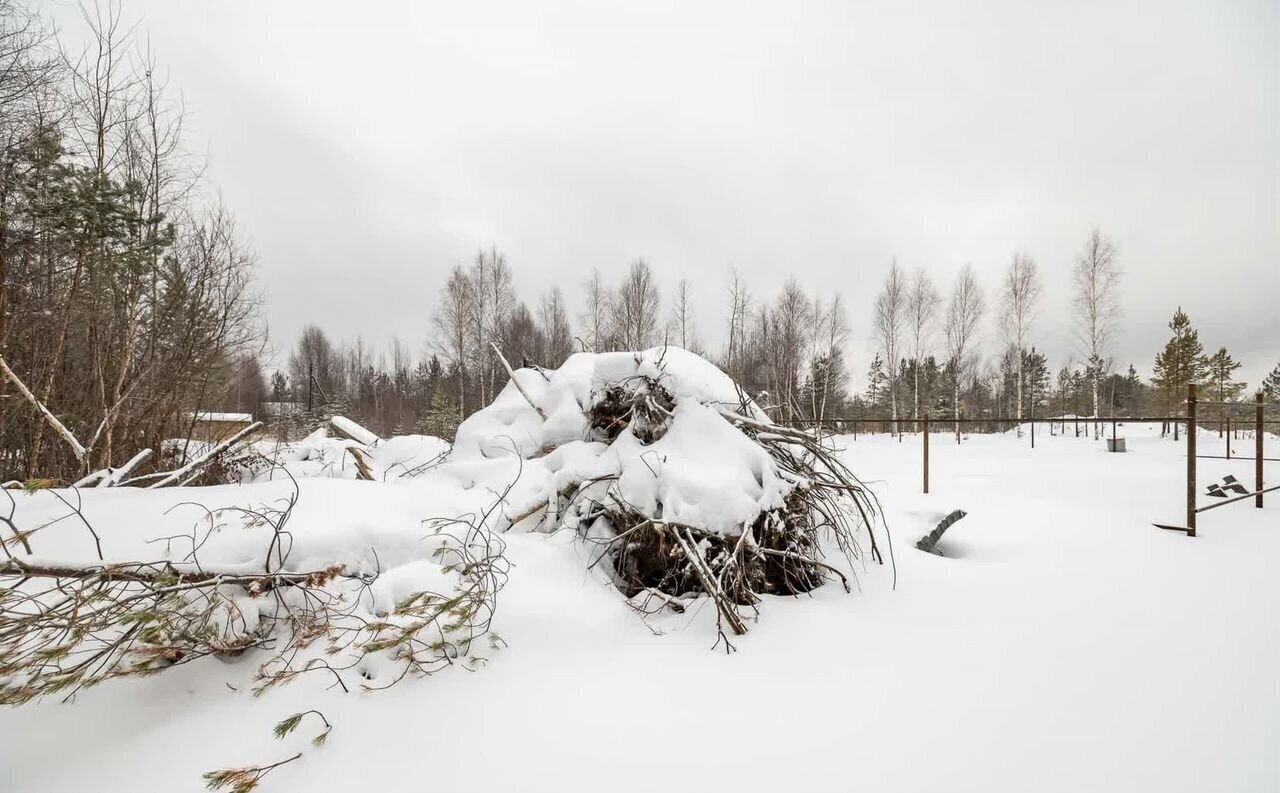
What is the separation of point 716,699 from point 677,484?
889 mm

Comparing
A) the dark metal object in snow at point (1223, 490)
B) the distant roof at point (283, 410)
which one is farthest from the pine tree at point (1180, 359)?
the distant roof at point (283, 410)

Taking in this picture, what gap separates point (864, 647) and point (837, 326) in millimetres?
26586

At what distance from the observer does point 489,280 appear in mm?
22344

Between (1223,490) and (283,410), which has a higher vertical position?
(283,410)

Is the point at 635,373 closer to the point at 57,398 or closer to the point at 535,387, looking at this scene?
the point at 535,387

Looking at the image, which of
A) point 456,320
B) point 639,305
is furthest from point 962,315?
point 456,320

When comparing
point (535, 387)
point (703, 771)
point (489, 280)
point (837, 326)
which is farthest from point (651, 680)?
point (837, 326)

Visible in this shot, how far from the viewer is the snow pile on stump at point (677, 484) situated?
2117 millimetres

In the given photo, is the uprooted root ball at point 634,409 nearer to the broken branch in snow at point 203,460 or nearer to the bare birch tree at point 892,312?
the broken branch in snow at point 203,460

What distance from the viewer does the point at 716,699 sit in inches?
58.8

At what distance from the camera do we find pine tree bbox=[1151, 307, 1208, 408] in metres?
22.9

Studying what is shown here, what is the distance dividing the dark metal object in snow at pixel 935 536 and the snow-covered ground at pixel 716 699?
746mm

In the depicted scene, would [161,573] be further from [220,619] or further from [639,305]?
[639,305]

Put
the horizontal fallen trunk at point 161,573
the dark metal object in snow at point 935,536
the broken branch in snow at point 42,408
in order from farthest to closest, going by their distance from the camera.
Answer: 1. the dark metal object in snow at point 935,536
2. the broken branch in snow at point 42,408
3. the horizontal fallen trunk at point 161,573
